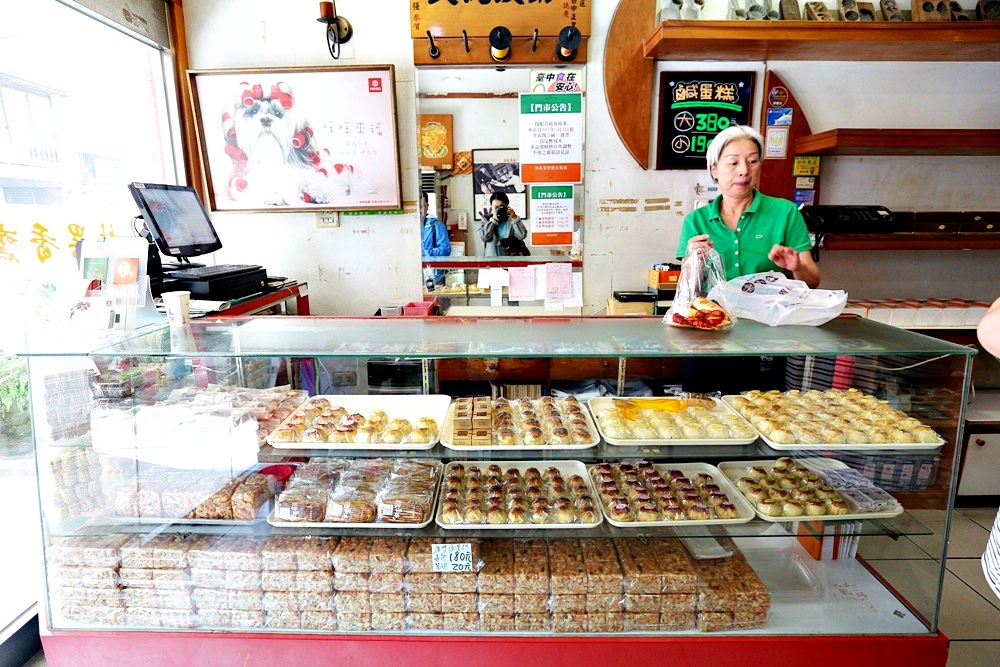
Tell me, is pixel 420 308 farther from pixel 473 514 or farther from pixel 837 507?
pixel 837 507

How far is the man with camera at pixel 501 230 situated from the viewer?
3477mm

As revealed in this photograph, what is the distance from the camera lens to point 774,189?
3.39 meters

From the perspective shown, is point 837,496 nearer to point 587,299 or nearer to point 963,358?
point 963,358

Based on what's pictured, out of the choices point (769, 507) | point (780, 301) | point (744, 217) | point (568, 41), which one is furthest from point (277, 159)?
point (769, 507)

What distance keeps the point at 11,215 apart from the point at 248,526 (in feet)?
5.30

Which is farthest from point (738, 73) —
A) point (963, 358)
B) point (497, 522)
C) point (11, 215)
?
point (11, 215)

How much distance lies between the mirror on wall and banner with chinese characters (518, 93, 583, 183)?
5 centimetres

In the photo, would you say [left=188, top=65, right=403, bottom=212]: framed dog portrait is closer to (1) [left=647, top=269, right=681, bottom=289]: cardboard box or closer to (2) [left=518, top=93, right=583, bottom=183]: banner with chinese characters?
(2) [left=518, top=93, right=583, bottom=183]: banner with chinese characters

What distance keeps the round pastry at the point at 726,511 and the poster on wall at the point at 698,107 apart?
8.01 ft

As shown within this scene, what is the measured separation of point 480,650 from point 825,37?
10.6 feet

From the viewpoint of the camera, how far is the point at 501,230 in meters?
3.51

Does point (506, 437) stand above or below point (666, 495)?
above

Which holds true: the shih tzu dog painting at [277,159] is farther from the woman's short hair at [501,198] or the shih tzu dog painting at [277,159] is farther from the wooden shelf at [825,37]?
the wooden shelf at [825,37]

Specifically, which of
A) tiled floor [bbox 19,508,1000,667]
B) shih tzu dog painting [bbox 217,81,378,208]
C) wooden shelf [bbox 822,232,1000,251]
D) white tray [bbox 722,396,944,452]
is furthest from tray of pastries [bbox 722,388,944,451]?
shih tzu dog painting [bbox 217,81,378,208]
